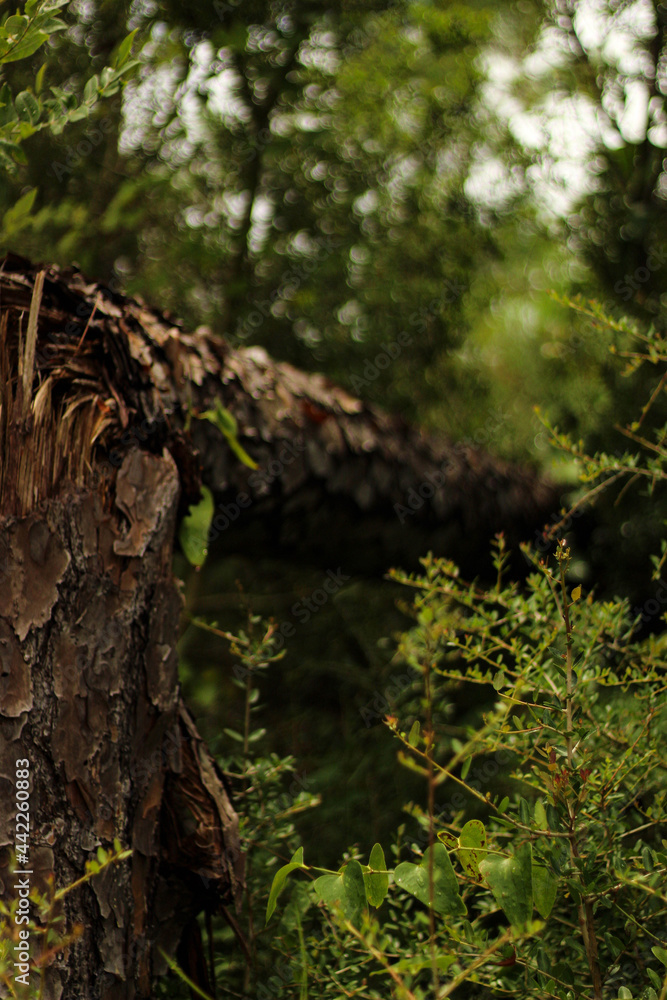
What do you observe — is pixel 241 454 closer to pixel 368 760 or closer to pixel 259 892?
pixel 259 892

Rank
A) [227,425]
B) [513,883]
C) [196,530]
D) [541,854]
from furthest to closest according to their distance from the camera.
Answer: [227,425], [196,530], [541,854], [513,883]

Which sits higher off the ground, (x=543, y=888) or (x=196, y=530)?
(x=196, y=530)

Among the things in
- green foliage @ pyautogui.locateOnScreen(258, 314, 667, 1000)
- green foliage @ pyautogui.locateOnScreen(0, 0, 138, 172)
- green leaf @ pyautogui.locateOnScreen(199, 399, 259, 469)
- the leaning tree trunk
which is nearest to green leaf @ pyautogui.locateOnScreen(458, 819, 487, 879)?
green foliage @ pyautogui.locateOnScreen(258, 314, 667, 1000)

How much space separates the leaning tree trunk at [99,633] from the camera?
2.49 ft

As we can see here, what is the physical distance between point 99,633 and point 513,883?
500 mm

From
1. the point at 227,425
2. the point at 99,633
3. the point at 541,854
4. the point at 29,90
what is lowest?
the point at 541,854

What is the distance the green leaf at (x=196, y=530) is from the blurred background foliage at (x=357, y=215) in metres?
0.68

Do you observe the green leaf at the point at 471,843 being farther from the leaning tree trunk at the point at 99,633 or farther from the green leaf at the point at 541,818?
the leaning tree trunk at the point at 99,633

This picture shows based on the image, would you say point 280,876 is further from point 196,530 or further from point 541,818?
point 196,530

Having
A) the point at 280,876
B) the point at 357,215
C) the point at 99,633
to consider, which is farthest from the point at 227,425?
the point at 357,215

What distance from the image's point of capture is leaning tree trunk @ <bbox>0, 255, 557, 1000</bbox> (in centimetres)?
76

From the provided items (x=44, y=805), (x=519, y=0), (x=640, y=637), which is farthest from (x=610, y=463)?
(x=519, y=0)

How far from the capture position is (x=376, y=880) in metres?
0.62

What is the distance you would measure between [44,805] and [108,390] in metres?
0.49
